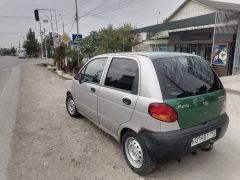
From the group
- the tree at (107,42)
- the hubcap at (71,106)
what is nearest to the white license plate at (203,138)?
the hubcap at (71,106)

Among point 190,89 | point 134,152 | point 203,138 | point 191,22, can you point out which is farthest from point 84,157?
point 191,22

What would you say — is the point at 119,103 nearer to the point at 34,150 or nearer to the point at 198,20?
the point at 34,150

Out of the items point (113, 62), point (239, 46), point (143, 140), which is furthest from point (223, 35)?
point (143, 140)

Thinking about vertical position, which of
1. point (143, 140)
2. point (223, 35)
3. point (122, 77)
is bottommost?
point (143, 140)

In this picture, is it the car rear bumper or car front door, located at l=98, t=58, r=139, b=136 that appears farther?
car front door, located at l=98, t=58, r=139, b=136

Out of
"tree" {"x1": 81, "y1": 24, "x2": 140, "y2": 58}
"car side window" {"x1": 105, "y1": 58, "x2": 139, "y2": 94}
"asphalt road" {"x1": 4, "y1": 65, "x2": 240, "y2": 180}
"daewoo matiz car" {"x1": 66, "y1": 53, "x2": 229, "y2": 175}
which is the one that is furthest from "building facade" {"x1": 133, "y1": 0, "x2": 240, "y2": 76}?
"car side window" {"x1": 105, "y1": 58, "x2": 139, "y2": 94}

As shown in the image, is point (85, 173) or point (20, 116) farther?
point (20, 116)

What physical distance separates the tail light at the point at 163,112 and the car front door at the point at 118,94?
33cm

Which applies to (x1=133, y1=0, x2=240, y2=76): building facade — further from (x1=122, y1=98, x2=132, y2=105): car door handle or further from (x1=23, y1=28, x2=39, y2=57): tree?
(x1=23, y1=28, x2=39, y2=57): tree

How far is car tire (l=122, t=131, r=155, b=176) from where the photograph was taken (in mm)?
2705

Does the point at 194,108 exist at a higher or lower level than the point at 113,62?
lower

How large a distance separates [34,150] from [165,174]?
225 centimetres

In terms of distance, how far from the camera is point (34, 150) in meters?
3.62

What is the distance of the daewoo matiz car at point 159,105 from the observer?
2.51 metres
